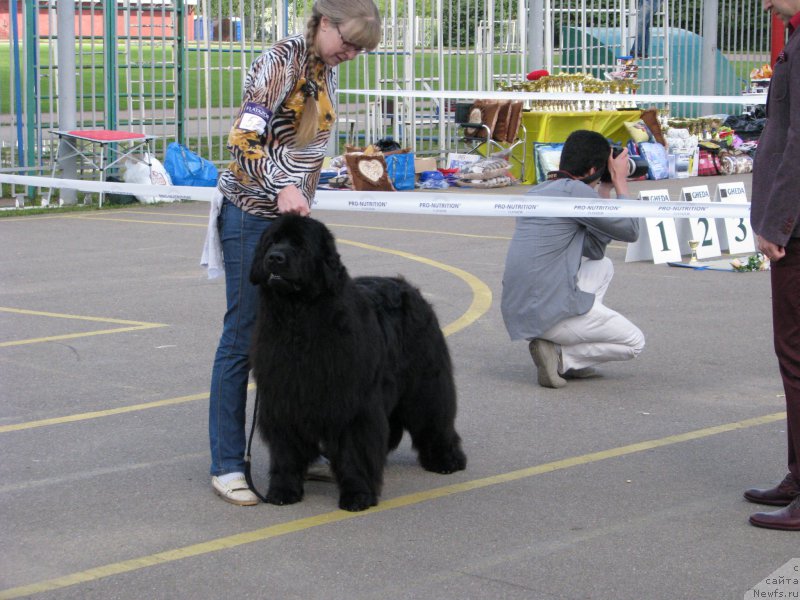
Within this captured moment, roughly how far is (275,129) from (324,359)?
94 cm

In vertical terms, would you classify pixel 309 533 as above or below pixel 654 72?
below

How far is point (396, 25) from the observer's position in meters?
21.1

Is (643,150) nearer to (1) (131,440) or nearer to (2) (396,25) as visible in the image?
(2) (396,25)

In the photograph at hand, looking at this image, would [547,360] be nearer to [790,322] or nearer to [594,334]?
[594,334]

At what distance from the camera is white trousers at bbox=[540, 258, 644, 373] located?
701cm

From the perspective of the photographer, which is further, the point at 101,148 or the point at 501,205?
the point at 101,148

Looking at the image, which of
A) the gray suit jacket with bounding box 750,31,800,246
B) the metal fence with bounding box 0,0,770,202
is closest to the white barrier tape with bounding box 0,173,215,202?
the gray suit jacket with bounding box 750,31,800,246

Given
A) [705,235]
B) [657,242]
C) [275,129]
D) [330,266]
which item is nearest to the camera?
[330,266]

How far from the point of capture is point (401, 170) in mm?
18672

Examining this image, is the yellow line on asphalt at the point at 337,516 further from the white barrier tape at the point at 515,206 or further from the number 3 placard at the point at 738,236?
the number 3 placard at the point at 738,236

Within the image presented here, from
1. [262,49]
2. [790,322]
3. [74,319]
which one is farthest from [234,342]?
[262,49]

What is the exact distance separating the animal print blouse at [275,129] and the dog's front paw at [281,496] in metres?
1.13

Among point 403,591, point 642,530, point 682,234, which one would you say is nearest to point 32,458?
point 403,591

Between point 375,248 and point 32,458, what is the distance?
296 inches
